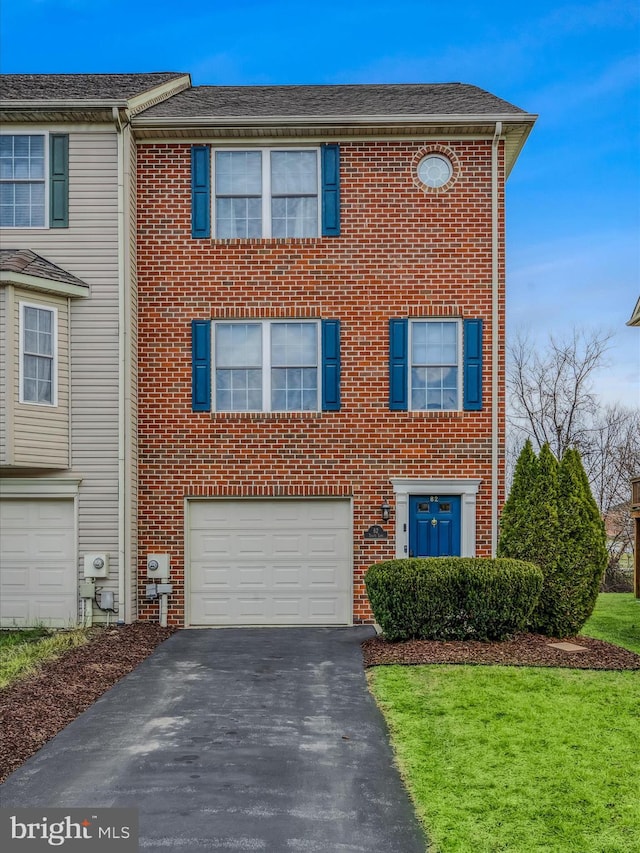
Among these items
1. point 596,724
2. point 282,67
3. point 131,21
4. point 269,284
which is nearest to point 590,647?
point 596,724

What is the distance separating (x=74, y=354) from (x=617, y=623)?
33.1 ft

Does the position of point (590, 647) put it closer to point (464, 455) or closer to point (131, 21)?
point (464, 455)

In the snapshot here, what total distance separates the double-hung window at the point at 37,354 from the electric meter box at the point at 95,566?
2297 mm

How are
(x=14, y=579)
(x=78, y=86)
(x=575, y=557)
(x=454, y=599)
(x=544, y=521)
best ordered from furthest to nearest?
(x=78, y=86), (x=14, y=579), (x=544, y=521), (x=575, y=557), (x=454, y=599)

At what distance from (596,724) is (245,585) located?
252 inches

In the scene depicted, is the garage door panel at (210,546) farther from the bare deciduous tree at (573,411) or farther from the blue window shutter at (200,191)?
the bare deciduous tree at (573,411)

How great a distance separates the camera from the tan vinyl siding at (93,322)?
1180cm

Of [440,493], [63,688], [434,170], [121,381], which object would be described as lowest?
[63,688]

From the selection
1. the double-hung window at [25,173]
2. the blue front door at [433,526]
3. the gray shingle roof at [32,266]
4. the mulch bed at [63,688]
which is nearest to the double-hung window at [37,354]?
the gray shingle roof at [32,266]

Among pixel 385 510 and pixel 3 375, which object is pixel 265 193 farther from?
pixel 385 510

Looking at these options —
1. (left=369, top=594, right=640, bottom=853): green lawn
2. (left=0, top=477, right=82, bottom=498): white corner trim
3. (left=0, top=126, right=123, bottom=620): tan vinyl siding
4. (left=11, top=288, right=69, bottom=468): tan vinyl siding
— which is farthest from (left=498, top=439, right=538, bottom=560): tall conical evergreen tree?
(left=11, top=288, right=69, bottom=468): tan vinyl siding

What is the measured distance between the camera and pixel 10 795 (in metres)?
5.31

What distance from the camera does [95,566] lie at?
11.6m

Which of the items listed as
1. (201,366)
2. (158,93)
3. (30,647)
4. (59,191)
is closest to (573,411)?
(201,366)
